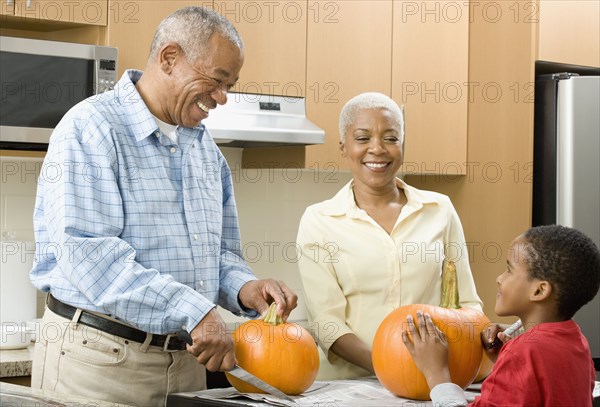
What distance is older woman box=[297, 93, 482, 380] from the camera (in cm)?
208

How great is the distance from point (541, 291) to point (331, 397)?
43cm

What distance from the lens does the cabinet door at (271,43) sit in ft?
9.83

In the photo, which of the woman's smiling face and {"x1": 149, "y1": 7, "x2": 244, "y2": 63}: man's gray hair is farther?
the woman's smiling face

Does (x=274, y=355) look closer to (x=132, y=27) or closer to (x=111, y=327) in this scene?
(x=111, y=327)

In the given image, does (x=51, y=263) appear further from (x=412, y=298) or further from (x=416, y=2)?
(x=416, y=2)

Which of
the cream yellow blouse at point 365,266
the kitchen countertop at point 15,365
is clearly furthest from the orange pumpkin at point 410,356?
the kitchen countertop at point 15,365

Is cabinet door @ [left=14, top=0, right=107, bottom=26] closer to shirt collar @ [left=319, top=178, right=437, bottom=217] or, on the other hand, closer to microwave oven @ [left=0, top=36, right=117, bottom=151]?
microwave oven @ [left=0, top=36, right=117, bottom=151]

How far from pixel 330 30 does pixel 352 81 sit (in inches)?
7.7

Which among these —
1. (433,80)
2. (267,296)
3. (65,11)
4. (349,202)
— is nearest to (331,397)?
(267,296)

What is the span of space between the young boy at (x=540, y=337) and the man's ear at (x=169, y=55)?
0.70m

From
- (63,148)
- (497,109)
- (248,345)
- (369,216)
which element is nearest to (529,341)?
(248,345)

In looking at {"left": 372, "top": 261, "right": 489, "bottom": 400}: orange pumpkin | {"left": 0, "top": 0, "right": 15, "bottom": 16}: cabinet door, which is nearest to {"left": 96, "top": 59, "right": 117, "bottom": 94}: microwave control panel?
{"left": 0, "top": 0, "right": 15, "bottom": 16}: cabinet door

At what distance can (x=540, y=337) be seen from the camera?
156cm

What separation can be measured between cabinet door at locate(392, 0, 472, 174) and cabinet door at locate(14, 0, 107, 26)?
45.8 inches
